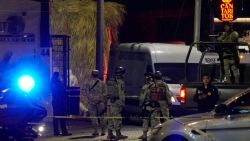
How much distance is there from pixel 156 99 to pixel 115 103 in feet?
4.36

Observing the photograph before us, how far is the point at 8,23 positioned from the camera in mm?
14047

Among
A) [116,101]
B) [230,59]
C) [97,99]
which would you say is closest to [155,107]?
[116,101]

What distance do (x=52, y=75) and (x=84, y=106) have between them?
383 centimetres

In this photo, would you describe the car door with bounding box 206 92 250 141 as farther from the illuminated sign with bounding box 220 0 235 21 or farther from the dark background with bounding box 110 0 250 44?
the dark background with bounding box 110 0 250 44

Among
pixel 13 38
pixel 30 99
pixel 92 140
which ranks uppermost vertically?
pixel 13 38

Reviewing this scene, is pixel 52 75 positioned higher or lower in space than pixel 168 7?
lower

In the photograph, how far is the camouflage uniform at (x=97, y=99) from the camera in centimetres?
1498

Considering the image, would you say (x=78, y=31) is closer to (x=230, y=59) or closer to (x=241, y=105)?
(x=230, y=59)

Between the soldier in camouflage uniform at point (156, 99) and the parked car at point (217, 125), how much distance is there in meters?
3.58

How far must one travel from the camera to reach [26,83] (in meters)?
12.7

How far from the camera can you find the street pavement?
15031 millimetres

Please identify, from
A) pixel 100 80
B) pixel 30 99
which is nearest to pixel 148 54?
pixel 100 80

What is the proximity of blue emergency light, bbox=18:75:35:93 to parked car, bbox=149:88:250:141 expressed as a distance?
11.0ft

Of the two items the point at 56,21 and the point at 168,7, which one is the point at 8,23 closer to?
the point at 56,21
